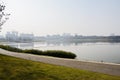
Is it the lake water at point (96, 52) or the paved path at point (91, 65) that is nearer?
the paved path at point (91, 65)

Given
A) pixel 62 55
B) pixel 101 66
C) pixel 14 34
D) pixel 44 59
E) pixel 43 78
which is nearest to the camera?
pixel 43 78

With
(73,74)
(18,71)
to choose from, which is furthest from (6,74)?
(73,74)

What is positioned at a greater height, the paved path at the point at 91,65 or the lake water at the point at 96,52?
the paved path at the point at 91,65

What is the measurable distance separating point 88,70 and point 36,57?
4.73 metres

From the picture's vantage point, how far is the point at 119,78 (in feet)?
24.7

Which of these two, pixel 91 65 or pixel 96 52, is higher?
pixel 91 65

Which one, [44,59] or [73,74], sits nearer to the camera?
[73,74]

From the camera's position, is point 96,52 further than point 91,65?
Yes

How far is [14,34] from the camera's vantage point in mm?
122250

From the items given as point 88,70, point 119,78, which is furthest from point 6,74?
point 119,78

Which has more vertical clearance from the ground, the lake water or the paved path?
the paved path

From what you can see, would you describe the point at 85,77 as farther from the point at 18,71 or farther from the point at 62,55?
the point at 62,55

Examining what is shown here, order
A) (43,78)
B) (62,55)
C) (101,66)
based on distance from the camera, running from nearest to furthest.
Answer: (43,78), (101,66), (62,55)

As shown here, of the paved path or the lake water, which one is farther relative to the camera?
the lake water
